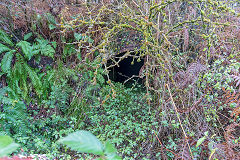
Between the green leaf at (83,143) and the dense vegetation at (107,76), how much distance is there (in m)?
2.30

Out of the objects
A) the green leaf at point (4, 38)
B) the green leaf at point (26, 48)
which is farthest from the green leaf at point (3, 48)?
the green leaf at point (26, 48)

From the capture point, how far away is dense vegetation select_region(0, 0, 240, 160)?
283 cm

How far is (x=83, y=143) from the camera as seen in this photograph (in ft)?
1.57

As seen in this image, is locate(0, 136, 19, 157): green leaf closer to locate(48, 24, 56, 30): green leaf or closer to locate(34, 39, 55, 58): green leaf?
locate(34, 39, 55, 58): green leaf

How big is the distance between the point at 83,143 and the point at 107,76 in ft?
8.81

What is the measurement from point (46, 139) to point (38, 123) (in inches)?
15.1

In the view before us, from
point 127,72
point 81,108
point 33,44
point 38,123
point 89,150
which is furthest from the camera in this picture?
point 127,72

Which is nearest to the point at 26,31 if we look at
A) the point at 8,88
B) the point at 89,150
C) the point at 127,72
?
the point at 8,88

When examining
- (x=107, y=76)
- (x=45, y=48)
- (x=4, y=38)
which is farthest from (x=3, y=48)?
(x=107, y=76)

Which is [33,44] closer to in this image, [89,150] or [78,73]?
[78,73]

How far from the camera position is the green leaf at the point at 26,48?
12.1ft

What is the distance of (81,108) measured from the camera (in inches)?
146

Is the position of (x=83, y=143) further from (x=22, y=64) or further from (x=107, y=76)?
(x=22, y=64)

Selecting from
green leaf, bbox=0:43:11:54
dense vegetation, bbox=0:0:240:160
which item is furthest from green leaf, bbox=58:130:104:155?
green leaf, bbox=0:43:11:54
